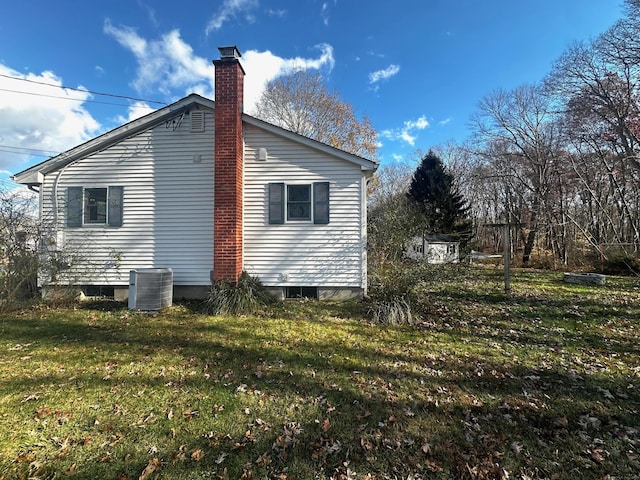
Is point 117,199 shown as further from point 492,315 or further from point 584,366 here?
point 584,366

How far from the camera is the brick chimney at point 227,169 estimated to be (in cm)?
754

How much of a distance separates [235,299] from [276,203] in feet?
9.06

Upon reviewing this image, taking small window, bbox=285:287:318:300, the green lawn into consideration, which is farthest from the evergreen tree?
the green lawn

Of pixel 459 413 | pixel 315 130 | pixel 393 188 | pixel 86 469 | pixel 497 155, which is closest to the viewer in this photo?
pixel 86 469

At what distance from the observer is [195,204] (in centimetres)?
810

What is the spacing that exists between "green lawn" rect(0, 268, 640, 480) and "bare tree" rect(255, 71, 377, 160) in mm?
21100

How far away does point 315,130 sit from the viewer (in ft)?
80.8

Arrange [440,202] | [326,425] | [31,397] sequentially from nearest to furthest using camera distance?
[326,425] → [31,397] → [440,202]

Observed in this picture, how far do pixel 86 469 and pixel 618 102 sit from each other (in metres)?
21.1

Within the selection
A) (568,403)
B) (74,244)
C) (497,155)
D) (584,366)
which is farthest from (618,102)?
(74,244)

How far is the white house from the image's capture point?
8.11m

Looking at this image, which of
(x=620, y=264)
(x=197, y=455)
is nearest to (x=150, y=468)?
(x=197, y=455)

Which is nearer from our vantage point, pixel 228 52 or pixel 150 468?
pixel 150 468

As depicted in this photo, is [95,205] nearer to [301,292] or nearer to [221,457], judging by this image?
[301,292]
